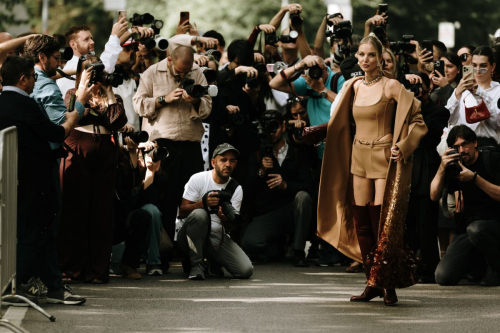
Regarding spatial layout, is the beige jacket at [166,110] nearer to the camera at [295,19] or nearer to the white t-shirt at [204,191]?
the white t-shirt at [204,191]

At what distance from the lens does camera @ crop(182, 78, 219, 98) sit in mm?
11898

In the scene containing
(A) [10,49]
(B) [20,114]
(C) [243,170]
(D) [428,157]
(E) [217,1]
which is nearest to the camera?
(B) [20,114]

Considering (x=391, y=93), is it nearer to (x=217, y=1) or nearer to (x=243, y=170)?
(x=243, y=170)

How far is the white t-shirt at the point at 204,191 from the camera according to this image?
37.8 ft

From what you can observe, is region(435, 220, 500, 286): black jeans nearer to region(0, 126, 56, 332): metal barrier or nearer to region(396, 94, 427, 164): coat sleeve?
region(396, 94, 427, 164): coat sleeve

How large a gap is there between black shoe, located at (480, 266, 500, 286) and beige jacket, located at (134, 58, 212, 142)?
3.43 metres

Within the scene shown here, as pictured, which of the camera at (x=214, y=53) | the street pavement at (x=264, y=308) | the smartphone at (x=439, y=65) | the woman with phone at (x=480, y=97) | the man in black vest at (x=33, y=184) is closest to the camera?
the street pavement at (x=264, y=308)

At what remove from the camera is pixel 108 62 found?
453 inches

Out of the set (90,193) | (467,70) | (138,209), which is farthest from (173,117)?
(467,70)

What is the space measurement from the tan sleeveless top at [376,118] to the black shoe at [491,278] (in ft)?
7.04

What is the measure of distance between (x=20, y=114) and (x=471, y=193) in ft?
14.8

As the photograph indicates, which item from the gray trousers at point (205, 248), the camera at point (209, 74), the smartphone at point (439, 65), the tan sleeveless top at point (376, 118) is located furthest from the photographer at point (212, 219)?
the smartphone at point (439, 65)

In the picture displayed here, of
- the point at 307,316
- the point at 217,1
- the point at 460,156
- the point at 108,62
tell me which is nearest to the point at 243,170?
the point at 108,62

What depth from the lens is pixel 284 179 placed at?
41.9 ft
